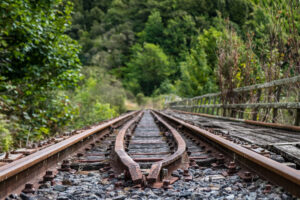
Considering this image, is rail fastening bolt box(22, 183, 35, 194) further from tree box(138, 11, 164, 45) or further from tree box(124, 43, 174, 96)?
tree box(138, 11, 164, 45)

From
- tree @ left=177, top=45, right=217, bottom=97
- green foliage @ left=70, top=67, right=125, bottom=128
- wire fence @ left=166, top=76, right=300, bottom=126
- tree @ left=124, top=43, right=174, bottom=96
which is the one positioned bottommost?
green foliage @ left=70, top=67, right=125, bottom=128

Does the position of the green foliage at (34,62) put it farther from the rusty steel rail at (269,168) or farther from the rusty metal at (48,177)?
the rusty steel rail at (269,168)

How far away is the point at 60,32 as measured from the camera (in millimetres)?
6102

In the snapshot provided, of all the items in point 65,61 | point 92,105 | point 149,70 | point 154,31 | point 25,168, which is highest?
point 154,31

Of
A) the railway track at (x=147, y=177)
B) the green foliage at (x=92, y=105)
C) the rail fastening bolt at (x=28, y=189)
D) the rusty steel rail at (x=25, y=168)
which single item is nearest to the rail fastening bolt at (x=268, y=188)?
the railway track at (x=147, y=177)

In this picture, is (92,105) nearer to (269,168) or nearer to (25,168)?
(25,168)

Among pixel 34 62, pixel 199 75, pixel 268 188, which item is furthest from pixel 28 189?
pixel 199 75

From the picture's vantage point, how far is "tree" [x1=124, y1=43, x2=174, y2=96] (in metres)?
56.7

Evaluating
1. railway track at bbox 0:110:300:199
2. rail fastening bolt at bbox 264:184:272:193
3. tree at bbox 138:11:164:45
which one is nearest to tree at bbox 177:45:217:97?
railway track at bbox 0:110:300:199

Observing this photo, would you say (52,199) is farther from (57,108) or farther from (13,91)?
(57,108)

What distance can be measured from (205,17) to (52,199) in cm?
6279

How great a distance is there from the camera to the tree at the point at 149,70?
56688 millimetres

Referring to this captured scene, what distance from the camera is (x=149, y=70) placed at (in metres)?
57.0

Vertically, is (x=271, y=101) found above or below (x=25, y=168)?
above
